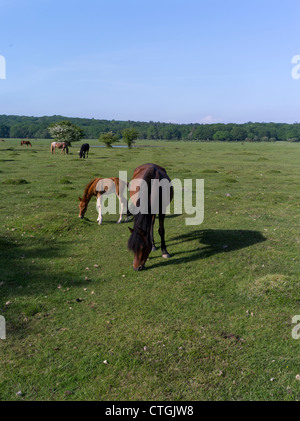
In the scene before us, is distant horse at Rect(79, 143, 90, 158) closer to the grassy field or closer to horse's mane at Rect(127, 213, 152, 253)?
the grassy field

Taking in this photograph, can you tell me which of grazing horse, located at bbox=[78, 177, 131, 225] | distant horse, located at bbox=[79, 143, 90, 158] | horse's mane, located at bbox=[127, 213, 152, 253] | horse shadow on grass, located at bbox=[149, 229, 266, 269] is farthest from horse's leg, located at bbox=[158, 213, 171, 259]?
distant horse, located at bbox=[79, 143, 90, 158]

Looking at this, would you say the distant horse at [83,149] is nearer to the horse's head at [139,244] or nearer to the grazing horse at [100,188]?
the grazing horse at [100,188]

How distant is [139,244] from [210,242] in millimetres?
4265

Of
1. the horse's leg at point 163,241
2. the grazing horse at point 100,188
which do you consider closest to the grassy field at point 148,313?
the horse's leg at point 163,241

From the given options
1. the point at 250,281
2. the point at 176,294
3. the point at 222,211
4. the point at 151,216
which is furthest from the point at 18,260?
the point at 222,211

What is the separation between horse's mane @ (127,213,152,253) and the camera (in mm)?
9172

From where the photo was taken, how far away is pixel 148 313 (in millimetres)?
7637

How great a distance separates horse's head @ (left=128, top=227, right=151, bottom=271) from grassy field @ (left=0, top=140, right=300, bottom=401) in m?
0.50

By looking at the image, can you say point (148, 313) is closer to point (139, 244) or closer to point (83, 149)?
point (139, 244)

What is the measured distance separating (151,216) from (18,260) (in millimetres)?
4670

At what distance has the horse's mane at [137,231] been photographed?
917cm

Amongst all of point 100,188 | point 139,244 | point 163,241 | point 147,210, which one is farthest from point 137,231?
point 100,188

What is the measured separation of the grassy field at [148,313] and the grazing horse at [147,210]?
0.76 metres
